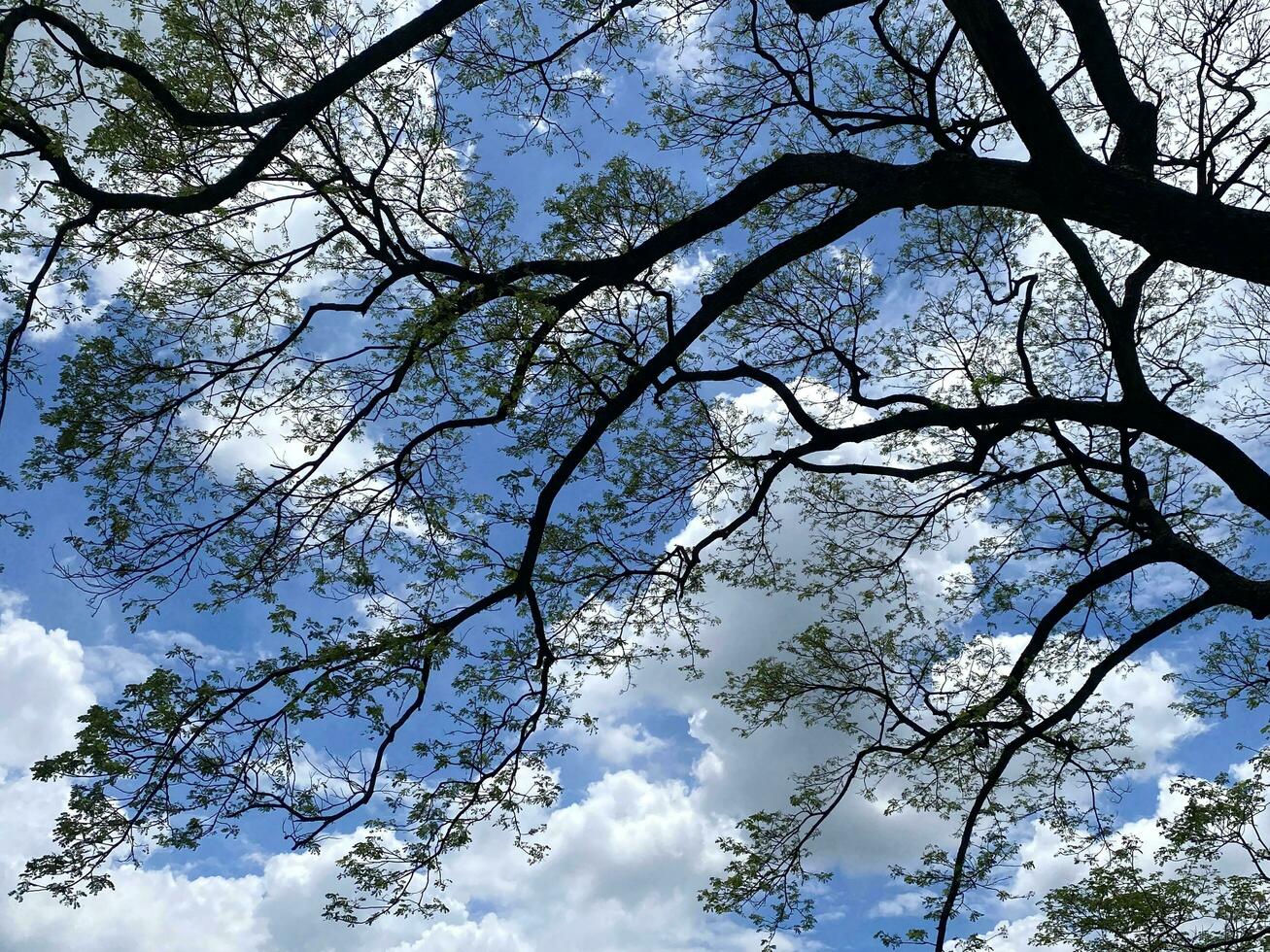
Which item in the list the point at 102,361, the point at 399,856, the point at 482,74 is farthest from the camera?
the point at 482,74

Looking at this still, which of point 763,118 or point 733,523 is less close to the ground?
point 763,118

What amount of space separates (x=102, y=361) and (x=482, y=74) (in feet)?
13.2

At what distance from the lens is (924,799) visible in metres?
9.56

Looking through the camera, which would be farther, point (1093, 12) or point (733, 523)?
point (733, 523)

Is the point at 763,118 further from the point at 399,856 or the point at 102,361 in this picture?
the point at 399,856

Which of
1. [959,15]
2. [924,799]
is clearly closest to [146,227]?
[959,15]

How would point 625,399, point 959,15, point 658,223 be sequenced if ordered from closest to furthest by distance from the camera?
1. point 959,15
2. point 625,399
3. point 658,223

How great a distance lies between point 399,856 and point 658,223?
5881 millimetres

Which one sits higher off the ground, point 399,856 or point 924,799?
point 924,799

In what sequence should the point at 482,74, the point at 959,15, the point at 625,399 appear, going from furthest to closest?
the point at 482,74 < the point at 625,399 < the point at 959,15

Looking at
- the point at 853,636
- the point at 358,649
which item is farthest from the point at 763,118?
the point at 358,649

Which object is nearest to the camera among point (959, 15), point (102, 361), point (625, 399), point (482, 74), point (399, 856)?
point (959, 15)

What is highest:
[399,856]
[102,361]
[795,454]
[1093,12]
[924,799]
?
[1093,12]

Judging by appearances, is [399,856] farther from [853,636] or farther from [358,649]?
[853,636]
